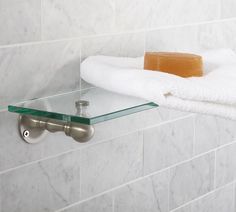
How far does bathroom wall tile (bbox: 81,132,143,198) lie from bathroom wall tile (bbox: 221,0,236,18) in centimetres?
47

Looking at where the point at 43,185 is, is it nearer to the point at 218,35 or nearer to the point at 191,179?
the point at 191,179

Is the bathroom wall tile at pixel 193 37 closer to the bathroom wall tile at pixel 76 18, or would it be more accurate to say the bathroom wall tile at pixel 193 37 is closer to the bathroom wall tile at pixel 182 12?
the bathroom wall tile at pixel 182 12

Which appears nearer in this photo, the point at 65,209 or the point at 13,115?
the point at 13,115

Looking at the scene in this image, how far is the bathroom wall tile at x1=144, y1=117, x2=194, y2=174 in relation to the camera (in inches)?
58.3

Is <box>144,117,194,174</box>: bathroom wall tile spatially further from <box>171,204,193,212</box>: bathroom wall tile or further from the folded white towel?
the folded white towel

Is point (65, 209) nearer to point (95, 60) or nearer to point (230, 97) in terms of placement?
point (95, 60)

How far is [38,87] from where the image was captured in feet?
3.84

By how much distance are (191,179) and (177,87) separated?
695mm

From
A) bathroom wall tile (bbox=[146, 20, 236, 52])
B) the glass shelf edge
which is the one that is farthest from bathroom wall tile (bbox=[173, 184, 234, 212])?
the glass shelf edge

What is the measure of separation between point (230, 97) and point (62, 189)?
44 centimetres

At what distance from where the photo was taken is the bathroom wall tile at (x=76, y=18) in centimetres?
116

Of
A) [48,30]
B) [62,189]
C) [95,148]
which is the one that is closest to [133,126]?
[95,148]

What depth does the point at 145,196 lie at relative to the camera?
150 centimetres

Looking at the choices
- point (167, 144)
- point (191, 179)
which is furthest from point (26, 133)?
point (191, 179)
